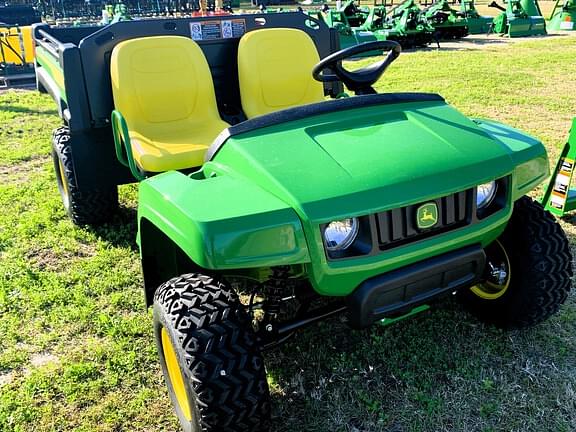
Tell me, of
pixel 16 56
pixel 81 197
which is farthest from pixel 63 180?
pixel 16 56

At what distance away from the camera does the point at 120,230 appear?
148 inches

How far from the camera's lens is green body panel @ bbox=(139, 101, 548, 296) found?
1709 millimetres

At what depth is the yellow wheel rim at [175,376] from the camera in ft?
6.77

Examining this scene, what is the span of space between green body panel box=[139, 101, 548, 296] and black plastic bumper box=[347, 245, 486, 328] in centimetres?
3

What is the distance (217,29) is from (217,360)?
255cm

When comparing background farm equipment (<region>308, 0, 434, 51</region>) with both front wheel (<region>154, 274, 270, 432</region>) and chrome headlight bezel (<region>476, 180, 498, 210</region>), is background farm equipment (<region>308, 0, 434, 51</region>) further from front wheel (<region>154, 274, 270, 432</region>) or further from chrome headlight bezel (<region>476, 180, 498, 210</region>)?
front wheel (<region>154, 274, 270, 432</region>)

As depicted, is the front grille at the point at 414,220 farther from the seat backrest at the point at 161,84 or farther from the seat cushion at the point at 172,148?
the seat backrest at the point at 161,84

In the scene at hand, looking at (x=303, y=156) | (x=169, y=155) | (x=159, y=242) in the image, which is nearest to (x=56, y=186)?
(x=169, y=155)

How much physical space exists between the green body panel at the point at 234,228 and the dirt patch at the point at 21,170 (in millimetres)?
3354

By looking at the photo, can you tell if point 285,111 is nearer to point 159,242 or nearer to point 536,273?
point 159,242

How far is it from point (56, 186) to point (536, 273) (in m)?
3.62

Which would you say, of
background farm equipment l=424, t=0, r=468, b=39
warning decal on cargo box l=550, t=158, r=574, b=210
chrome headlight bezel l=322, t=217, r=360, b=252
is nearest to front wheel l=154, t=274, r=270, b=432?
chrome headlight bezel l=322, t=217, r=360, b=252

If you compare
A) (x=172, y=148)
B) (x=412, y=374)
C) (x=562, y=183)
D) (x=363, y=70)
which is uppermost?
(x=363, y=70)

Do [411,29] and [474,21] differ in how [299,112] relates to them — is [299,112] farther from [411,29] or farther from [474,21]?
[474,21]
